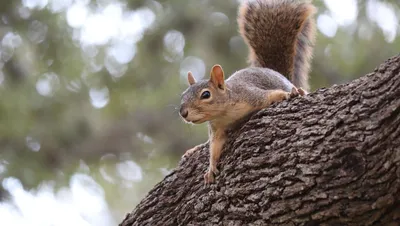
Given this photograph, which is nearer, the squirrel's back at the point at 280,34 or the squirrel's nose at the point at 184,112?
the squirrel's nose at the point at 184,112

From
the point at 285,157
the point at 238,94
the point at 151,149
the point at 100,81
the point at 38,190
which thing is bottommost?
the point at 285,157

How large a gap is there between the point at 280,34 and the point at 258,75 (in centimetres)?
44

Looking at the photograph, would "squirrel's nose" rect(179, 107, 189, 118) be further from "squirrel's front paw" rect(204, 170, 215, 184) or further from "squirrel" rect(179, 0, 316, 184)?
"squirrel's front paw" rect(204, 170, 215, 184)

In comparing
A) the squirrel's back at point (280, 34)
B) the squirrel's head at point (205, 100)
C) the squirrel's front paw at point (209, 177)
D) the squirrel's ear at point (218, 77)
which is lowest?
the squirrel's front paw at point (209, 177)

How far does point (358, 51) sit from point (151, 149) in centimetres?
167

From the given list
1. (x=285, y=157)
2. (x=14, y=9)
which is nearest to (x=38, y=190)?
(x=14, y=9)

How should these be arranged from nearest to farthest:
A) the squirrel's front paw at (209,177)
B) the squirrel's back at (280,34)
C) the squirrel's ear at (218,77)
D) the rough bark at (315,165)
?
the rough bark at (315,165), the squirrel's front paw at (209,177), the squirrel's ear at (218,77), the squirrel's back at (280,34)

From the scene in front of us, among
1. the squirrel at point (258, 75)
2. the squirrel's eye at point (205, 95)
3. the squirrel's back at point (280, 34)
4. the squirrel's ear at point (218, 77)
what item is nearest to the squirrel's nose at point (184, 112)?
the squirrel at point (258, 75)

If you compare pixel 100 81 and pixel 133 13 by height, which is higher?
pixel 133 13

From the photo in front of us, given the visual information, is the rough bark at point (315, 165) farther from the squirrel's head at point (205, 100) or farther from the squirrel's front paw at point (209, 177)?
the squirrel's head at point (205, 100)

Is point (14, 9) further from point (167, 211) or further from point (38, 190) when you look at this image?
point (167, 211)

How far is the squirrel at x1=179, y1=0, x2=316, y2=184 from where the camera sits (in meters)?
2.24

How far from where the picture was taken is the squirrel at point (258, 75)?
2.24 meters

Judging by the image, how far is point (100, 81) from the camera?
4.44 m
